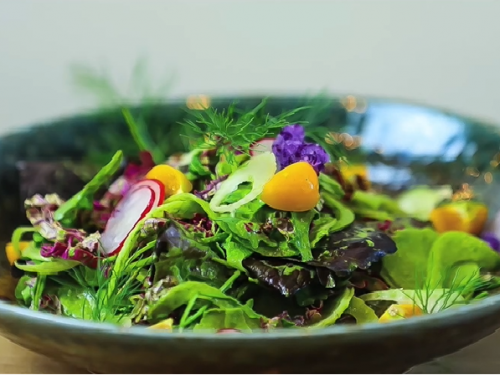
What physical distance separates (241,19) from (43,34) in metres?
0.48

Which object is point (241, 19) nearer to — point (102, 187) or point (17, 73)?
point (17, 73)

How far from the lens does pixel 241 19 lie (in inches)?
62.3

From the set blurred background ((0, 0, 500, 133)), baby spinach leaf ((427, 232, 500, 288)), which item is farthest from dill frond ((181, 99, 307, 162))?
blurred background ((0, 0, 500, 133))

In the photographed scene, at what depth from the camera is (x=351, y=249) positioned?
629mm

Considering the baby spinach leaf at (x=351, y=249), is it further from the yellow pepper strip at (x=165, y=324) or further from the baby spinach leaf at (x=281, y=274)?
the yellow pepper strip at (x=165, y=324)

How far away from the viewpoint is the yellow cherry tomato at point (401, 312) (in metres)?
0.58

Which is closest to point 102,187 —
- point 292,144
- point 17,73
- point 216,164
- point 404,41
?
point 216,164

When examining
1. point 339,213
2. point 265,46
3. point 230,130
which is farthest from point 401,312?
point 265,46

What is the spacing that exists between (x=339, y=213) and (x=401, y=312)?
0.48 ft

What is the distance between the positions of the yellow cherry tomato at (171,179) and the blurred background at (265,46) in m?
0.84

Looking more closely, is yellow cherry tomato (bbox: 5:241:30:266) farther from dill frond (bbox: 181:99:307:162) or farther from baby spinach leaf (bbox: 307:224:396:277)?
baby spinach leaf (bbox: 307:224:396:277)

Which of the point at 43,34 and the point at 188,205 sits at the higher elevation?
the point at 188,205

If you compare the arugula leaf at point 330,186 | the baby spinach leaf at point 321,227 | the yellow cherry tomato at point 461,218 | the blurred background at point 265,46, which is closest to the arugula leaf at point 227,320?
the baby spinach leaf at point 321,227

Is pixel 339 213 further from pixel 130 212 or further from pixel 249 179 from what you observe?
pixel 130 212
